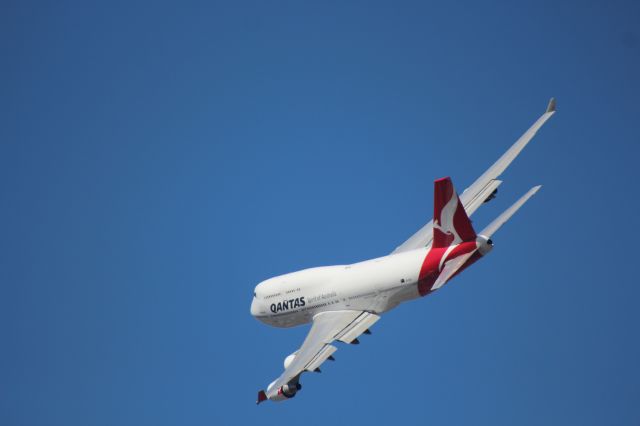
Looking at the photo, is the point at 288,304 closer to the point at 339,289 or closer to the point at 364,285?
the point at 339,289

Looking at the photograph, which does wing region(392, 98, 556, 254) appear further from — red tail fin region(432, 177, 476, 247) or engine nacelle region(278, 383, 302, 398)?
engine nacelle region(278, 383, 302, 398)

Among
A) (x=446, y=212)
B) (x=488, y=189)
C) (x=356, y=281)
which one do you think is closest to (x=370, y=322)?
(x=356, y=281)

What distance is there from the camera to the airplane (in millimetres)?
91000

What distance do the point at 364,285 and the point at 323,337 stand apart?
504 cm

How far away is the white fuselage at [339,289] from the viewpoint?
94188 mm

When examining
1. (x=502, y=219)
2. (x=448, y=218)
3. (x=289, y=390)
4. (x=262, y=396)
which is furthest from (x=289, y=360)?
(x=502, y=219)

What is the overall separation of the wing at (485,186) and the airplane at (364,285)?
111mm

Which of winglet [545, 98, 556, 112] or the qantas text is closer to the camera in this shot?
the qantas text

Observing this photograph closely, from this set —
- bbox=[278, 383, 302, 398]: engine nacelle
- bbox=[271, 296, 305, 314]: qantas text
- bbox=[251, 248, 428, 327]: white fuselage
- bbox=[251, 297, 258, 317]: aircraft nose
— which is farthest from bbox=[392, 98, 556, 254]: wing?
bbox=[278, 383, 302, 398]: engine nacelle

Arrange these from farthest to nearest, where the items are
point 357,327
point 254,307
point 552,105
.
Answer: point 552,105, point 254,307, point 357,327

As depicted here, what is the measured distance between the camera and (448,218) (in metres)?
92.2

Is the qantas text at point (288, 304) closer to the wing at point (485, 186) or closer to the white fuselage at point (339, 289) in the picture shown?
the white fuselage at point (339, 289)

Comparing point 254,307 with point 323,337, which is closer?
point 323,337

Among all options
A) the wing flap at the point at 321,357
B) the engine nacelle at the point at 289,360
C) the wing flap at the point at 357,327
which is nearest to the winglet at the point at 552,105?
the wing flap at the point at 357,327
